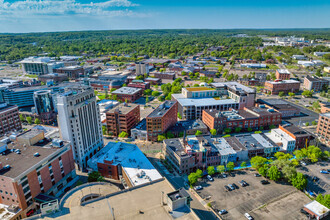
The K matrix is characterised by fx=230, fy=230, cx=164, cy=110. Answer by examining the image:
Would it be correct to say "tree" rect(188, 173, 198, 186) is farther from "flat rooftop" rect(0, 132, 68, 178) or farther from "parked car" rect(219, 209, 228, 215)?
"flat rooftop" rect(0, 132, 68, 178)

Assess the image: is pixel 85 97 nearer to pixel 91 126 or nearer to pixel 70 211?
pixel 91 126

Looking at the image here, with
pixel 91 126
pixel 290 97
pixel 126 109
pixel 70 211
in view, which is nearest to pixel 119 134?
pixel 126 109

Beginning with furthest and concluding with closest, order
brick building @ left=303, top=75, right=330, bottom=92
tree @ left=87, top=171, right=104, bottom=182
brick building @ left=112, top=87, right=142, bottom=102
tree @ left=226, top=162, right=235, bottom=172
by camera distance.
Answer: brick building @ left=303, top=75, right=330, bottom=92 → brick building @ left=112, top=87, right=142, bottom=102 → tree @ left=226, top=162, right=235, bottom=172 → tree @ left=87, top=171, right=104, bottom=182

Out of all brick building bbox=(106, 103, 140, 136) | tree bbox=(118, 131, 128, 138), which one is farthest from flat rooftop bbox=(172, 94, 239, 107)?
tree bbox=(118, 131, 128, 138)

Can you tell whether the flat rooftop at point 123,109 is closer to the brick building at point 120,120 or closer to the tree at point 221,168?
the brick building at point 120,120

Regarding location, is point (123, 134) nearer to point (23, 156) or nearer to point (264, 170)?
point (23, 156)

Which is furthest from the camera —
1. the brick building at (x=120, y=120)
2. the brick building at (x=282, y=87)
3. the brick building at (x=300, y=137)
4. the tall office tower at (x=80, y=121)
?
the brick building at (x=282, y=87)

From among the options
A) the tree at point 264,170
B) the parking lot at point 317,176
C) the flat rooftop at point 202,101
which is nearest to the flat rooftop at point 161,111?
the flat rooftop at point 202,101
